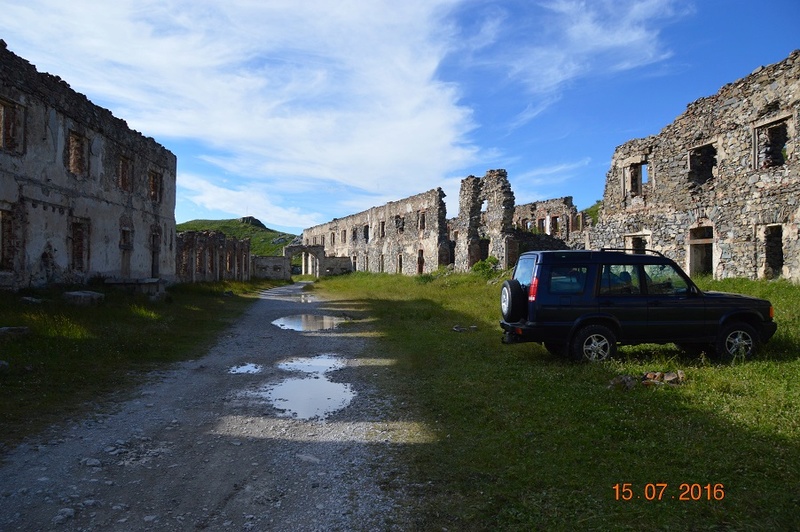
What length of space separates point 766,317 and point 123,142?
2062cm

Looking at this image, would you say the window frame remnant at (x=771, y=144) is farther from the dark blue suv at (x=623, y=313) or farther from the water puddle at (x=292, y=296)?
the water puddle at (x=292, y=296)

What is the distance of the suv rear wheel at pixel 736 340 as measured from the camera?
27.2 feet

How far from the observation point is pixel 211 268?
32.8 meters

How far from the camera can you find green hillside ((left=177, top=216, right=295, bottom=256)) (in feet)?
248

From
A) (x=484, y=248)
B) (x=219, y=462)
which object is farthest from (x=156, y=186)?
(x=219, y=462)

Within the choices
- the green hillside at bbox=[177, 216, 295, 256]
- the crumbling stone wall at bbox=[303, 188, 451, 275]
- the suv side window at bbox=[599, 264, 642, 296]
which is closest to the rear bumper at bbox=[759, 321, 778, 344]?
the suv side window at bbox=[599, 264, 642, 296]

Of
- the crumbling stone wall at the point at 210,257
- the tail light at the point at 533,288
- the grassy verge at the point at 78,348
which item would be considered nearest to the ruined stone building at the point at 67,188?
the grassy verge at the point at 78,348

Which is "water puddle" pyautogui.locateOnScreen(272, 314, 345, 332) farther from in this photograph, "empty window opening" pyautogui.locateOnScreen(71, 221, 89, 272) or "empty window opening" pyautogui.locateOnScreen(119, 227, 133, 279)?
"empty window opening" pyautogui.locateOnScreen(119, 227, 133, 279)

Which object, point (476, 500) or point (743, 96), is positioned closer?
point (476, 500)

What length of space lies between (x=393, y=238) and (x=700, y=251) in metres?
27.0

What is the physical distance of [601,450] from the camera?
15.5 feet

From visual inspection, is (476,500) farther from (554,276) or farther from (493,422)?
(554,276)

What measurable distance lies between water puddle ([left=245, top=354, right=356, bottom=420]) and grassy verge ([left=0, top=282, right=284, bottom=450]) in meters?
2.24

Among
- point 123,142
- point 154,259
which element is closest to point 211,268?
point 154,259
